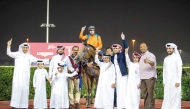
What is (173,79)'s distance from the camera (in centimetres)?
974

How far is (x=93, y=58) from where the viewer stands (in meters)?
12.0

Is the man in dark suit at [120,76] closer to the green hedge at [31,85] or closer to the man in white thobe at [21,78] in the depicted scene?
the man in white thobe at [21,78]

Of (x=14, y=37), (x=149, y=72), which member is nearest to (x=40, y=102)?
(x=149, y=72)

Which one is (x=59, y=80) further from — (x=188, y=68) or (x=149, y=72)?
(x=188, y=68)

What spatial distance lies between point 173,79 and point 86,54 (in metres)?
3.05

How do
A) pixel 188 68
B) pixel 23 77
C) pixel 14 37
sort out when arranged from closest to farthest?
pixel 23 77
pixel 188 68
pixel 14 37

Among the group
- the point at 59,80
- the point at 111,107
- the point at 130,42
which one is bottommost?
the point at 111,107

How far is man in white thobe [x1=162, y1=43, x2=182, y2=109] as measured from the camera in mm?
9641

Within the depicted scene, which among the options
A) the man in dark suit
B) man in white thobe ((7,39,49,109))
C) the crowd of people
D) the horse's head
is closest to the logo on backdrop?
the horse's head

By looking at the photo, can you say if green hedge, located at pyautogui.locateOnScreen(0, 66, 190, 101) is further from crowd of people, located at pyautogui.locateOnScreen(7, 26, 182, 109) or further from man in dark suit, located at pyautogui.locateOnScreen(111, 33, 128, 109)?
man in dark suit, located at pyautogui.locateOnScreen(111, 33, 128, 109)

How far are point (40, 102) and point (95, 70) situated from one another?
79.6 inches

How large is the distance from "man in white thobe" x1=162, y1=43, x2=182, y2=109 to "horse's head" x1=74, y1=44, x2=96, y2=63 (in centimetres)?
272

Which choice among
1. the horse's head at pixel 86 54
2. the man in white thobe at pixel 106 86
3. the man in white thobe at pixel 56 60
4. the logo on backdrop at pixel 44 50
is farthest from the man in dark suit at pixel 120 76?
the logo on backdrop at pixel 44 50

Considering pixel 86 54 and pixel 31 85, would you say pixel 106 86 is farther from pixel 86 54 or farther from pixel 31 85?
pixel 31 85
